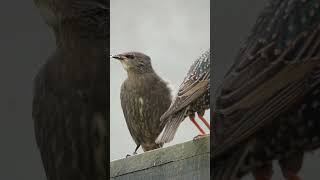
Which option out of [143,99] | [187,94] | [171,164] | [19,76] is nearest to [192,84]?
[187,94]

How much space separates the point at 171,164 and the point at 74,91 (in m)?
0.75

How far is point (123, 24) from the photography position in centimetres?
436

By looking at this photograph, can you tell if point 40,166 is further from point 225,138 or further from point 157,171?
point 225,138

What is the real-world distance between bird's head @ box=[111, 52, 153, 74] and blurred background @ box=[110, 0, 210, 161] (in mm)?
25

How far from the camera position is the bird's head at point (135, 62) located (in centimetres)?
439

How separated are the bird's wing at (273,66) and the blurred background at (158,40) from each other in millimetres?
278

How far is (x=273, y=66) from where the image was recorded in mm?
4594

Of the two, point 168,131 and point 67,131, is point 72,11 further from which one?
point 168,131

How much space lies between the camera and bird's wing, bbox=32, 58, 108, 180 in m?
4.38

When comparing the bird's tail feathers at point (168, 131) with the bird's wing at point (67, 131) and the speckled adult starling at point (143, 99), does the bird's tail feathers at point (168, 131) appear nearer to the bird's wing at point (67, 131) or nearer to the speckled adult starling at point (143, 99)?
the speckled adult starling at point (143, 99)

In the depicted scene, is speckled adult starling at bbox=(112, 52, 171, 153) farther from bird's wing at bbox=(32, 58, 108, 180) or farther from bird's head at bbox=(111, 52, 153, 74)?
bird's wing at bbox=(32, 58, 108, 180)

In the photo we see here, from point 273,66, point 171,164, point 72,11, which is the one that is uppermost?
point 72,11

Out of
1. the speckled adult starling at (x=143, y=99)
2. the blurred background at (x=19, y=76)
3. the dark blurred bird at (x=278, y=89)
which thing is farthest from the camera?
the dark blurred bird at (x=278, y=89)

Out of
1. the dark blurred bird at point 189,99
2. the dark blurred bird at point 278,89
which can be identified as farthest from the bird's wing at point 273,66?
the dark blurred bird at point 189,99
